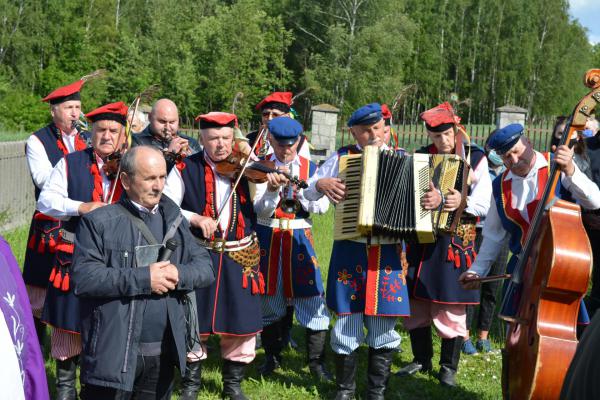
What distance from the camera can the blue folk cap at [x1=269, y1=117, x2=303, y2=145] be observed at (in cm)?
545

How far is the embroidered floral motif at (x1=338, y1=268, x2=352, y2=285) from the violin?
625mm

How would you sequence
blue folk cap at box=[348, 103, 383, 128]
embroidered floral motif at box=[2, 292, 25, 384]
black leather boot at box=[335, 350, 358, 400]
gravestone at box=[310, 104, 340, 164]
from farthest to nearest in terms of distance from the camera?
gravestone at box=[310, 104, 340, 164]
black leather boot at box=[335, 350, 358, 400]
blue folk cap at box=[348, 103, 383, 128]
embroidered floral motif at box=[2, 292, 25, 384]

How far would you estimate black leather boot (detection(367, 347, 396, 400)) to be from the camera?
5.11 meters

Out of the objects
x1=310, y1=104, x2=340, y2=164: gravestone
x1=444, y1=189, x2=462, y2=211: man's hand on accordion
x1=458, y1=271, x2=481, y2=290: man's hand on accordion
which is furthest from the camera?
x1=310, y1=104, x2=340, y2=164: gravestone

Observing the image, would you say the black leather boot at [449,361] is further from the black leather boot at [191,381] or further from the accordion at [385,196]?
the black leather boot at [191,381]

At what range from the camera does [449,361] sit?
5.78 m

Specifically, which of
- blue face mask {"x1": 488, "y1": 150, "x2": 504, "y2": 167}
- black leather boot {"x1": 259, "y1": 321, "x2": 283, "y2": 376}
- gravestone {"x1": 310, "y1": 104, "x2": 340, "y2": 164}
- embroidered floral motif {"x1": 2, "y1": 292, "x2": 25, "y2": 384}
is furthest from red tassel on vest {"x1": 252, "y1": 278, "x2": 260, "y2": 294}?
gravestone {"x1": 310, "y1": 104, "x2": 340, "y2": 164}

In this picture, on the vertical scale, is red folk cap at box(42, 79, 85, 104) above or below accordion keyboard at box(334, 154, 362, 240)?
above

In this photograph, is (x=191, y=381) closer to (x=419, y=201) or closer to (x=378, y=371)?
(x=378, y=371)

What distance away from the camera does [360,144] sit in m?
5.30

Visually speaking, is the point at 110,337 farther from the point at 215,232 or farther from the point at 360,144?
the point at 360,144

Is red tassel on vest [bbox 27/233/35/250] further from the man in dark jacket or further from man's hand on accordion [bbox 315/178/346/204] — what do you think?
man's hand on accordion [bbox 315/178/346/204]

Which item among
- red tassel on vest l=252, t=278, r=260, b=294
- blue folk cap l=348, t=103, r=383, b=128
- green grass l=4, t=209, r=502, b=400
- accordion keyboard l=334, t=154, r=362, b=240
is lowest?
green grass l=4, t=209, r=502, b=400

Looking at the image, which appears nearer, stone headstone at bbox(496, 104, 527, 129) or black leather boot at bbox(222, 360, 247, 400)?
black leather boot at bbox(222, 360, 247, 400)
